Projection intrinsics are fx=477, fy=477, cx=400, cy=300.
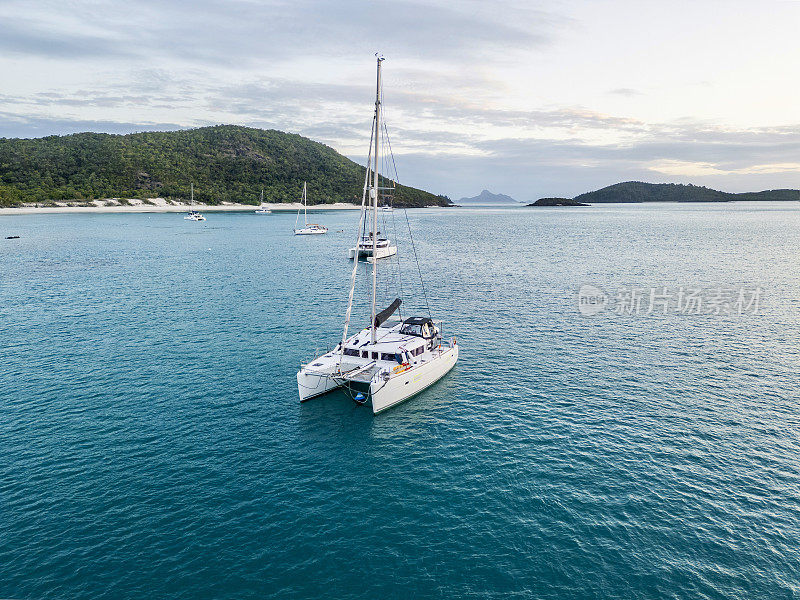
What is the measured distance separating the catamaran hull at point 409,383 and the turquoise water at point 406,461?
126 centimetres

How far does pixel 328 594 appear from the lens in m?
19.5

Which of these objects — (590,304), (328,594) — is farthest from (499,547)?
(590,304)

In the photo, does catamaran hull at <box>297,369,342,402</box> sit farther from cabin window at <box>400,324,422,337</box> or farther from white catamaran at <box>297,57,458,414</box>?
cabin window at <box>400,324,422,337</box>

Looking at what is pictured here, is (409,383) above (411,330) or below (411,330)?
below

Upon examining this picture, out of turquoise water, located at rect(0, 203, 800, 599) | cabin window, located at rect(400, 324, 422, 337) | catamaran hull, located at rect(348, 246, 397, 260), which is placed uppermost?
catamaran hull, located at rect(348, 246, 397, 260)

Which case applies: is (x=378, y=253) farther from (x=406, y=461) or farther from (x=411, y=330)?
(x=406, y=461)

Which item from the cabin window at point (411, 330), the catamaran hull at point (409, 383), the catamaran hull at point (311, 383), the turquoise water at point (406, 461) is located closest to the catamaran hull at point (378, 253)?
the turquoise water at point (406, 461)

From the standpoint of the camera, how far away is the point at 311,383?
1458 inches

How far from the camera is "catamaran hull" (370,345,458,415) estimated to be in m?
35.1

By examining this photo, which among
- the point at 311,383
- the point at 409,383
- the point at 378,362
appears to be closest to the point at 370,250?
the point at 378,362

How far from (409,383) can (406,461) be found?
8.91 meters

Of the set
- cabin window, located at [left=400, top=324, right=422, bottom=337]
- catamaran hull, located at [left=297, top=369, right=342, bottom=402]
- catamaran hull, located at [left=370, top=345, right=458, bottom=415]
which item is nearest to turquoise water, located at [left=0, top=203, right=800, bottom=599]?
catamaran hull, located at [left=297, top=369, right=342, bottom=402]

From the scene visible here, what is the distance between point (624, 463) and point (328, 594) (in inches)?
755

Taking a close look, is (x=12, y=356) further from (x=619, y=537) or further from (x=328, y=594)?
(x=619, y=537)
